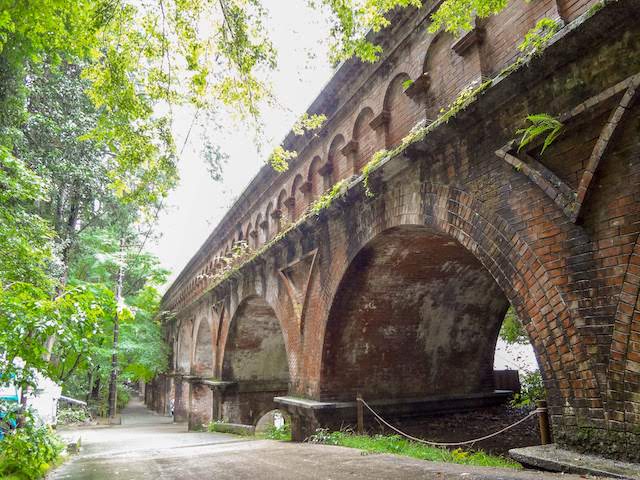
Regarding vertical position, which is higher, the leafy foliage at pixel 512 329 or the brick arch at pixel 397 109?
the brick arch at pixel 397 109

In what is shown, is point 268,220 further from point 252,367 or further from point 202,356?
point 202,356

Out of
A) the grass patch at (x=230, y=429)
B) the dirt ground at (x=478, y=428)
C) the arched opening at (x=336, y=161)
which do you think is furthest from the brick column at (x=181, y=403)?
the arched opening at (x=336, y=161)

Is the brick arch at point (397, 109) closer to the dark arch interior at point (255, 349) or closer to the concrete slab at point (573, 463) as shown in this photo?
the concrete slab at point (573, 463)

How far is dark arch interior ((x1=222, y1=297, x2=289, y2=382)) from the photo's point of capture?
14.2 metres

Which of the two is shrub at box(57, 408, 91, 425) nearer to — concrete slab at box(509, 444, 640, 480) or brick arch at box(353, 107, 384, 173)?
brick arch at box(353, 107, 384, 173)

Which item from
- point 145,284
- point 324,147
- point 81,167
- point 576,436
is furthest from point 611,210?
point 145,284

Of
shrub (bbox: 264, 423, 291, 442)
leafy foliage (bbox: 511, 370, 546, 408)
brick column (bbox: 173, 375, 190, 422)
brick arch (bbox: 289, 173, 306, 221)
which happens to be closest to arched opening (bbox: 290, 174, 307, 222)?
brick arch (bbox: 289, 173, 306, 221)

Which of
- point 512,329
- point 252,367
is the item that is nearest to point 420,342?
point 512,329

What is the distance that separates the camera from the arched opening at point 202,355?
1900 centimetres

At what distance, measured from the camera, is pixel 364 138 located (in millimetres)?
7402

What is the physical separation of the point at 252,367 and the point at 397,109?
10.9 metres

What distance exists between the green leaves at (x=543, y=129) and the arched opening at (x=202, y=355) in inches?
664

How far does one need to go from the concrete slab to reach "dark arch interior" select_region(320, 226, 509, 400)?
3.33 meters

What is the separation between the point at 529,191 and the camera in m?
4.25
